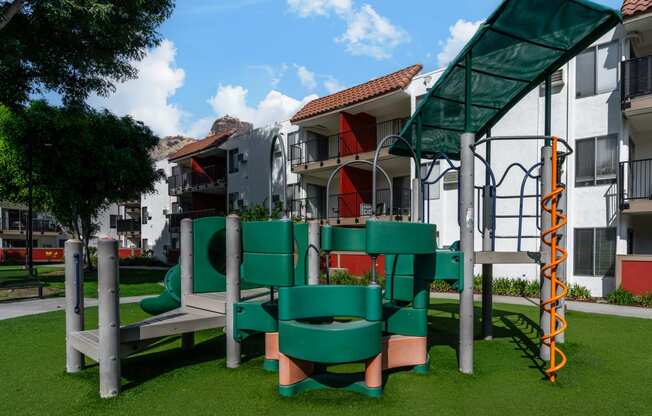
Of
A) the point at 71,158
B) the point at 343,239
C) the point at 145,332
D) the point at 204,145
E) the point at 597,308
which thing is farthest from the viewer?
the point at 204,145

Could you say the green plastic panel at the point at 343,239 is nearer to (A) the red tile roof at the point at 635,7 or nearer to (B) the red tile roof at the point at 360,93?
(A) the red tile roof at the point at 635,7

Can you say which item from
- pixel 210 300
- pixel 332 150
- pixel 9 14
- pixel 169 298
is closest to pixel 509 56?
pixel 210 300

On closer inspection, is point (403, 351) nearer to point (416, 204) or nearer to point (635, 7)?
point (416, 204)

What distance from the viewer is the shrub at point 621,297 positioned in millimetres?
12906

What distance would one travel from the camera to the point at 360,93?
21.9m

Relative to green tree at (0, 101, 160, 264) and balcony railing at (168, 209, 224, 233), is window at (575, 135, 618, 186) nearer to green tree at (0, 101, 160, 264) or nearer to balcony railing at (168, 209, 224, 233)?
green tree at (0, 101, 160, 264)

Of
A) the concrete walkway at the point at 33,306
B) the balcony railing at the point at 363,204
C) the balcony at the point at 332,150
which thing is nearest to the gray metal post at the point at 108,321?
the concrete walkway at the point at 33,306

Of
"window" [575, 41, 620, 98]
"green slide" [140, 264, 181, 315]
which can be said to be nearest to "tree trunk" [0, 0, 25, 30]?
"green slide" [140, 264, 181, 315]

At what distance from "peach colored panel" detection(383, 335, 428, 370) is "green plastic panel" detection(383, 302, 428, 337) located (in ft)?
0.36

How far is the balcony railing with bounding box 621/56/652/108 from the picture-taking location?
1370 cm

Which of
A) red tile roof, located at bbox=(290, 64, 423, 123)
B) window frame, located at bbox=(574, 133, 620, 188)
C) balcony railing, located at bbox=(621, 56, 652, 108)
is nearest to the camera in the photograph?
balcony railing, located at bbox=(621, 56, 652, 108)

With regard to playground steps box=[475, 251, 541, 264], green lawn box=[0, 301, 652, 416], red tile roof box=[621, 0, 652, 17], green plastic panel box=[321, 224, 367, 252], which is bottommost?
green lawn box=[0, 301, 652, 416]

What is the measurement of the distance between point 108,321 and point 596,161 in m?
16.9

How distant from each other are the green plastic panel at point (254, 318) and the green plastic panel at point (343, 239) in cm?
125
